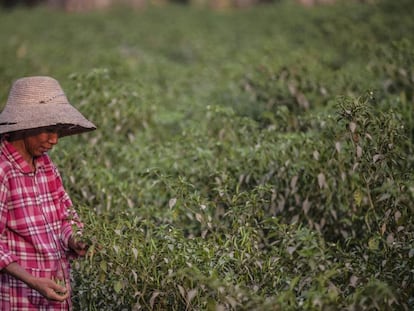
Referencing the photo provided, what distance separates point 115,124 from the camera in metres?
5.58

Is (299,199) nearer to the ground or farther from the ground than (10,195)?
nearer to the ground

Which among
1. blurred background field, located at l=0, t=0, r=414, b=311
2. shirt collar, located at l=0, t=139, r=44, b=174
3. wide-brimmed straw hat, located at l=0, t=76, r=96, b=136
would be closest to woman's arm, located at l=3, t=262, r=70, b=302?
blurred background field, located at l=0, t=0, r=414, b=311

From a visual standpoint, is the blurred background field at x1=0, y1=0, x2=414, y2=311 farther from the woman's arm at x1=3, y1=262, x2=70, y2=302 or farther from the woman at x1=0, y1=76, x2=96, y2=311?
the woman's arm at x1=3, y1=262, x2=70, y2=302

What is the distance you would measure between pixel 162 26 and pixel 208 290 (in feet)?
37.5

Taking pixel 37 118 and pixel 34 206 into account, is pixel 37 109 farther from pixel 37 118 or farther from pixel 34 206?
pixel 34 206

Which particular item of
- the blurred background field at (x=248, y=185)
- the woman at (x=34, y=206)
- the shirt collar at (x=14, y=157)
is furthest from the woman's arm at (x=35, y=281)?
the shirt collar at (x=14, y=157)

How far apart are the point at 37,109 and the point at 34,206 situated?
1.48 feet

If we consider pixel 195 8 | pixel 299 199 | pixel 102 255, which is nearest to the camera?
pixel 102 255

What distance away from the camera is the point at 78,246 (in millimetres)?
3260

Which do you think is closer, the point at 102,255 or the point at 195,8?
the point at 102,255

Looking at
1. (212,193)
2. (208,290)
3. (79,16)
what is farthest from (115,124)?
(79,16)

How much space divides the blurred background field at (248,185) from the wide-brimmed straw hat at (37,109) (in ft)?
1.77

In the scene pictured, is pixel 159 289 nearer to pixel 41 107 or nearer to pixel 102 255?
pixel 102 255

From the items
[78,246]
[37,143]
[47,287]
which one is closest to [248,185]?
[78,246]
